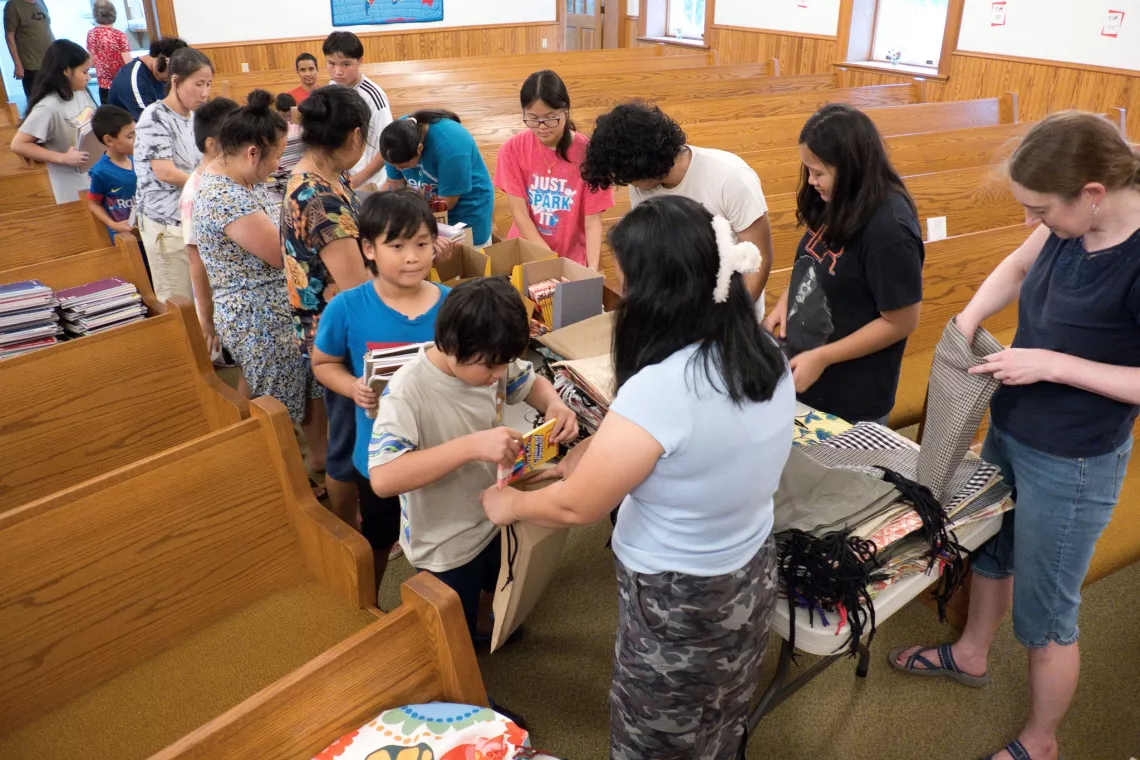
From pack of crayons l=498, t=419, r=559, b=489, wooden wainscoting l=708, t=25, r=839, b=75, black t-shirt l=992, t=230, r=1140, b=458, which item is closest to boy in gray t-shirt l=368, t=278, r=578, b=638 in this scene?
pack of crayons l=498, t=419, r=559, b=489

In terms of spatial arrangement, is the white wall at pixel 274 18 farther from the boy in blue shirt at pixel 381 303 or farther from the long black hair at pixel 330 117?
the boy in blue shirt at pixel 381 303

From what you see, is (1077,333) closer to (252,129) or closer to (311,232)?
(311,232)

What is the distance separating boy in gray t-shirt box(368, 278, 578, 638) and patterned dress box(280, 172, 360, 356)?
615mm

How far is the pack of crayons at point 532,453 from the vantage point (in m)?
1.43

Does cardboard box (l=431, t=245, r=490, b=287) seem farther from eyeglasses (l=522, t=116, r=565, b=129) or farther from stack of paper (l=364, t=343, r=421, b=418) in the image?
stack of paper (l=364, t=343, r=421, b=418)

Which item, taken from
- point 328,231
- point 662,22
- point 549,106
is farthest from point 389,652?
point 662,22

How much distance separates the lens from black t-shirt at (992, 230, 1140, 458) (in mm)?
1380

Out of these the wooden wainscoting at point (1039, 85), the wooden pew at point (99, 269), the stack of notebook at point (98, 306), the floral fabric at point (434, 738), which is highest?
the wooden wainscoting at point (1039, 85)

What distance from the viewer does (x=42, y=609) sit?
148 cm

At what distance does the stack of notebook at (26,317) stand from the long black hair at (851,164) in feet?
7.54

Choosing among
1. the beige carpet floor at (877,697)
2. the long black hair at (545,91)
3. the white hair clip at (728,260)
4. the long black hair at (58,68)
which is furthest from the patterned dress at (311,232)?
the long black hair at (58,68)

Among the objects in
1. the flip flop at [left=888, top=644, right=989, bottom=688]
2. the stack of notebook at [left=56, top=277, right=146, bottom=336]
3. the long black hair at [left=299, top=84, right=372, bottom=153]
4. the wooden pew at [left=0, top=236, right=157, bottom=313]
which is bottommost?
the flip flop at [left=888, top=644, right=989, bottom=688]

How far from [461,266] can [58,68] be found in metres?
2.85

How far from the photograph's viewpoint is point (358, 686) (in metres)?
1.13
